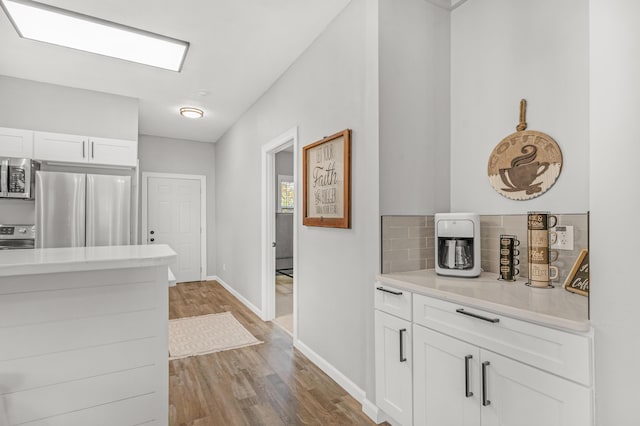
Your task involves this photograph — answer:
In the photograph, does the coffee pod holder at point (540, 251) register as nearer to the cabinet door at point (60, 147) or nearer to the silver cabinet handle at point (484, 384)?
the silver cabinet handle at point (484, 384)

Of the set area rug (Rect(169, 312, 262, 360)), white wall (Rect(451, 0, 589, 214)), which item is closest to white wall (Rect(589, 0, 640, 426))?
white wall (Rect(451, 0, 589, 214))

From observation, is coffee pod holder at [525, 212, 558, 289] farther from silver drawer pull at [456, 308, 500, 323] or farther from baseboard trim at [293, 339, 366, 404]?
baseboard trim at [293, 339, 366, 404]

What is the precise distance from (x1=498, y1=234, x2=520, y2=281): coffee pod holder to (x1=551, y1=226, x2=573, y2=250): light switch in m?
0.18

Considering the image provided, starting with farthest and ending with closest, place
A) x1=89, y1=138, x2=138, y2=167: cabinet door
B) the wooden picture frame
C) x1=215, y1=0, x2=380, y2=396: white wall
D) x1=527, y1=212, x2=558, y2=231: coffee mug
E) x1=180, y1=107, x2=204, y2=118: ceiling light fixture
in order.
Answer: x1=180, y1=107, x2=204, y2=118: ceiling light fixture
x1=89, y1=138, x2=138, y2=167: cabinet door
x1=215, y1=0, x2=380, y2=396: white wall
x1=527, y1=212, x2=558, y2=231: coffee mug
the wooden picture frame

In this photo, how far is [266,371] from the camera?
2.66 metres

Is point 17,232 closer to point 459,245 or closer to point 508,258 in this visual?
point 459,245

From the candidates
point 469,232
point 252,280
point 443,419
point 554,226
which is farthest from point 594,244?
point 252,280

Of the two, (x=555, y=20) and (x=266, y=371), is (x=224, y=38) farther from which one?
(x=266, y=371)

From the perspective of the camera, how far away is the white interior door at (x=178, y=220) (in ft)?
19.3

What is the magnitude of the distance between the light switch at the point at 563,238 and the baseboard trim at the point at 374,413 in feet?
4.51

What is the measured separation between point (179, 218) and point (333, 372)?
4645 mm

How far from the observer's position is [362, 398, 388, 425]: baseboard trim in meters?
1.99

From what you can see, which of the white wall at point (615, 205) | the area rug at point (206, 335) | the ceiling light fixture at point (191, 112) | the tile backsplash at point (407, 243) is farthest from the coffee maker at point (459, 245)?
the ceiling light fixture at point (191, 112)

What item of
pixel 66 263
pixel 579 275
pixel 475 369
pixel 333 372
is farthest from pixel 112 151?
pixel 579 275
